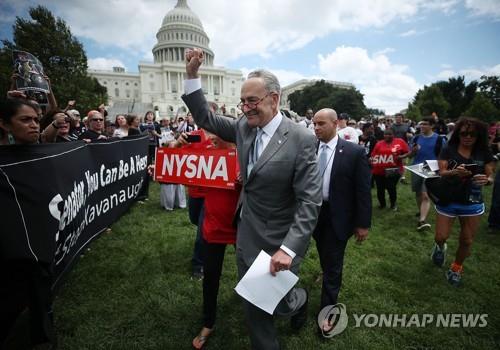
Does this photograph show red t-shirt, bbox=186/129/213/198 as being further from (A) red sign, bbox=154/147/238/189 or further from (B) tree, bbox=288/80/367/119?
(B) tree, bbox=288/80/367/119

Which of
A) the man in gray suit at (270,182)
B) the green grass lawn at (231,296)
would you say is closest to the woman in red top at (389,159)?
the green grass lawn at (231,296)

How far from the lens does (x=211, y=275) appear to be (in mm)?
2729

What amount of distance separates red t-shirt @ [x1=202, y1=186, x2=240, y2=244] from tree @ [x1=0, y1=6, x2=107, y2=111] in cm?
3387

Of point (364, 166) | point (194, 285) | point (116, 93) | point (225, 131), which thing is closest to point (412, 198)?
point (364, 166)

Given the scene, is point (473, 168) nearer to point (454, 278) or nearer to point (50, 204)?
point (454, 278)

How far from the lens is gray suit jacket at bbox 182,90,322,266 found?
185cm

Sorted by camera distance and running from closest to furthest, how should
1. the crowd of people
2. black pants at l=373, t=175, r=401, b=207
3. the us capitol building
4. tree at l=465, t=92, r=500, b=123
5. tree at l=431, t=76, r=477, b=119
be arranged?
the crowd of people
black pants at l=373, t=175, r=401, b=207
tree at l=465, t=92, r=500, b=123
tree at l=431, t=76, r=477, b=119
the us capitol building

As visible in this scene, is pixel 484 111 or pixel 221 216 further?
Answer: pixel 484 111

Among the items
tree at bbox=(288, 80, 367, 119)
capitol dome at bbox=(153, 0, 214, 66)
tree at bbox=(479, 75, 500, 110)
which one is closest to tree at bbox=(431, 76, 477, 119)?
tree at bbox=(479, 75, 500, 110)

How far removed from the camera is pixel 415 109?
160 feet

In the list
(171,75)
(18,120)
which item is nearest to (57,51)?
(18,120)

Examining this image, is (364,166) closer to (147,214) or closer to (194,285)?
(194,285)

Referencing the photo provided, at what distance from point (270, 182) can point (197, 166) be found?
110 cm

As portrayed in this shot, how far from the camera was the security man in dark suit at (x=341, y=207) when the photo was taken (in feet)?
9.68
